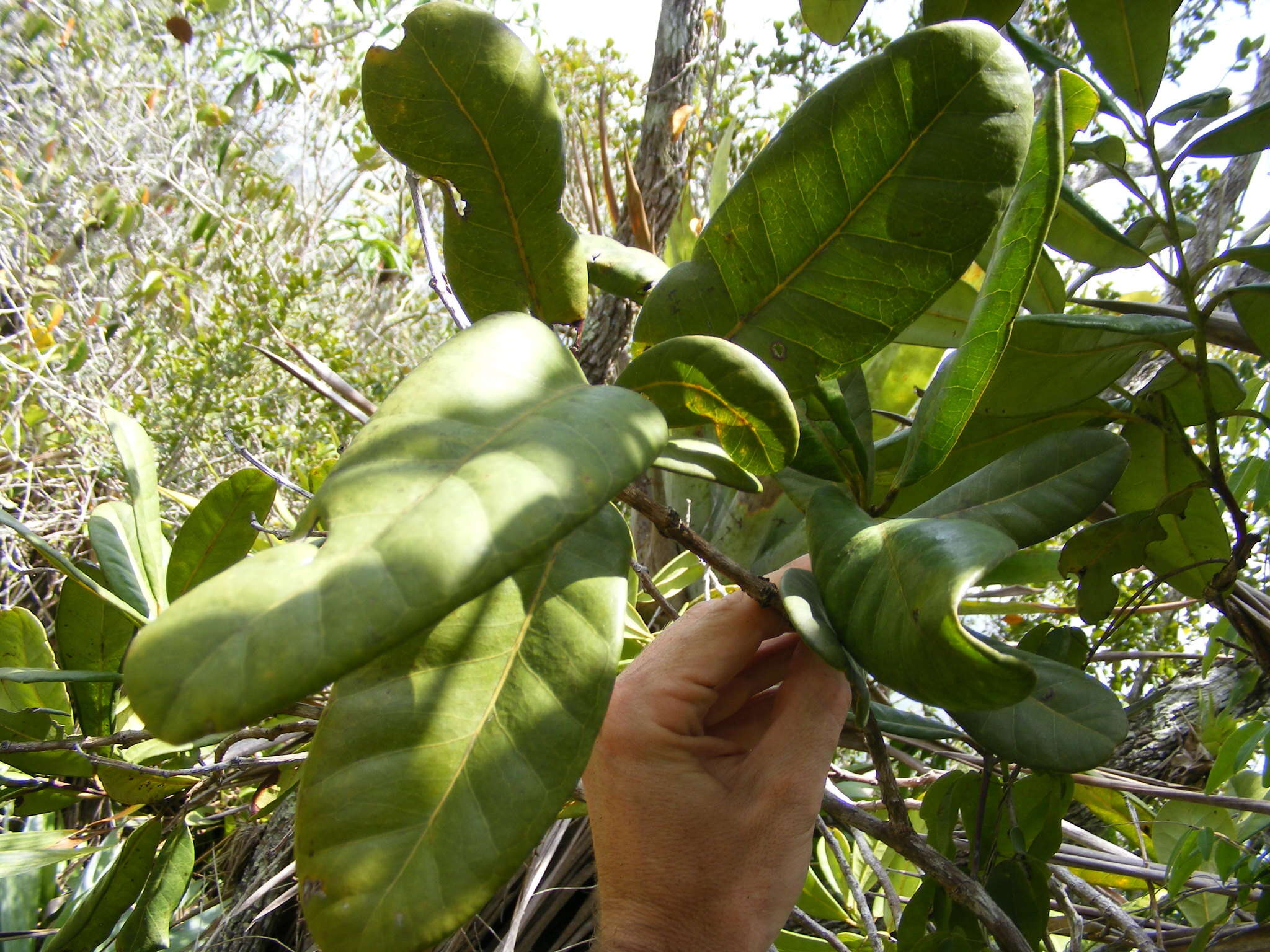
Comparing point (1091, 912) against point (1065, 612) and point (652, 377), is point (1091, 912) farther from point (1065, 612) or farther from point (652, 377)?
point (652, 377)

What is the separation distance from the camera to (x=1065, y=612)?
3.66 ft

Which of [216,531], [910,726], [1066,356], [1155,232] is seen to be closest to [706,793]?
[910,726]

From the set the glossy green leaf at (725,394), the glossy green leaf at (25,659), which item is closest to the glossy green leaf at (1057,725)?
the glossy green leaf at (725,394)

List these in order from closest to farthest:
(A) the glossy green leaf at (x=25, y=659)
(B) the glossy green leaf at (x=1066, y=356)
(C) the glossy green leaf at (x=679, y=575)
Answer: (B) the glossy green leaf at (x=1066, y=356) < (A) the glossy green leaf at (x=25, y=659) < (C) the glossy green leaf at (x=679, y=575)

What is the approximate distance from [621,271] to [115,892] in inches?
33.0

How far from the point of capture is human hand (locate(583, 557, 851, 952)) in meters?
0.68

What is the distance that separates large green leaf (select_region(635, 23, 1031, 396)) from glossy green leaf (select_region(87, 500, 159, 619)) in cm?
63

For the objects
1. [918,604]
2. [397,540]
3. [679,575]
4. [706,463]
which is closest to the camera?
[397,540]

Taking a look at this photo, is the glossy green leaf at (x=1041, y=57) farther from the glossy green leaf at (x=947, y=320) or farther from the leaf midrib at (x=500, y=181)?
the leaf midrib at (x=500, y=181)

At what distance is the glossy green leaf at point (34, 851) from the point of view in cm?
87

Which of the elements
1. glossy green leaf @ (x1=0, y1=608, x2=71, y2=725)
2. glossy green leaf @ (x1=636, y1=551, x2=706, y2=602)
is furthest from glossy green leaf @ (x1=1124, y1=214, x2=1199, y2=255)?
glossy green leaf @ (x1=0, y1=608, x2=71, y2=725)

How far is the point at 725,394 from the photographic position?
1.53 feet

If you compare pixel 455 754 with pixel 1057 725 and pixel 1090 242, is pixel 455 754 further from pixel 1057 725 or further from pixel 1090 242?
pixel 1090 242

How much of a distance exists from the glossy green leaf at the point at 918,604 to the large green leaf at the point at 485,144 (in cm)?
26
